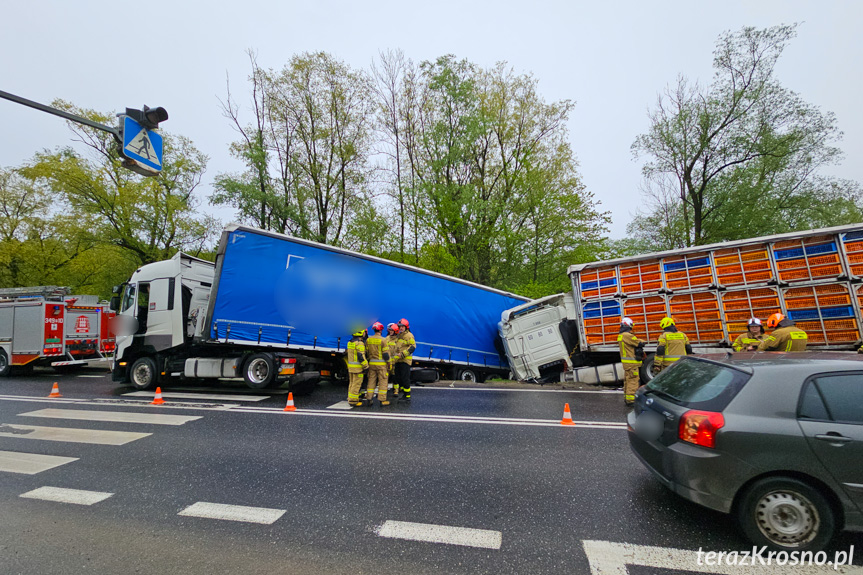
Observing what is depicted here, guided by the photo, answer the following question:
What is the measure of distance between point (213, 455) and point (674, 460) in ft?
16.7

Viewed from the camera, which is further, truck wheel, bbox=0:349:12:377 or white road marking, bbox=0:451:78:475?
truck wheel, bbox=0:349:12:377

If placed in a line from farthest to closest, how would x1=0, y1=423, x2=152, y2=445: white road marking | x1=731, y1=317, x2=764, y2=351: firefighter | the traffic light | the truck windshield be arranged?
1. the truck windshield
2. x1=731, y1=317, x2=764, y2=351: firefighter
3. the traffic light
4. x1=0, y1=423, x2=152, y2=445: white road marking

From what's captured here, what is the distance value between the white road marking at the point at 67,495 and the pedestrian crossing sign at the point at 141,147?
4.59m

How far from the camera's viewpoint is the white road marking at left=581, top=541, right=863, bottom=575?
260cm

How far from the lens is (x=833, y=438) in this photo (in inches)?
107

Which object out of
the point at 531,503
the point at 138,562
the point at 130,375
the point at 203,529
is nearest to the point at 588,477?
the point at 531,503

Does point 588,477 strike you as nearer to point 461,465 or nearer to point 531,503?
point 531,503

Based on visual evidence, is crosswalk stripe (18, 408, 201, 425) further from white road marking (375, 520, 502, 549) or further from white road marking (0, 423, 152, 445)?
white road marking (375, 520, 502, 549)

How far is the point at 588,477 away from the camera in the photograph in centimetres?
416

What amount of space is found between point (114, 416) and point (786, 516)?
935 cm

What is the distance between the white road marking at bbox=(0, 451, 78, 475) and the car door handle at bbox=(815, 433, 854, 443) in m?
7.46

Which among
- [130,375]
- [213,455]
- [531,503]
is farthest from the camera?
[130,375]

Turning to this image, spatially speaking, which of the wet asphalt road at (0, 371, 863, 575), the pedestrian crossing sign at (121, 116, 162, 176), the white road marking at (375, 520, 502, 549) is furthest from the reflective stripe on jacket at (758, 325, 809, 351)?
the pedestrian crossing sign at (121, 116, 162, 176)

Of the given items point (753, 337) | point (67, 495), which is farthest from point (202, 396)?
point (753, 337)
